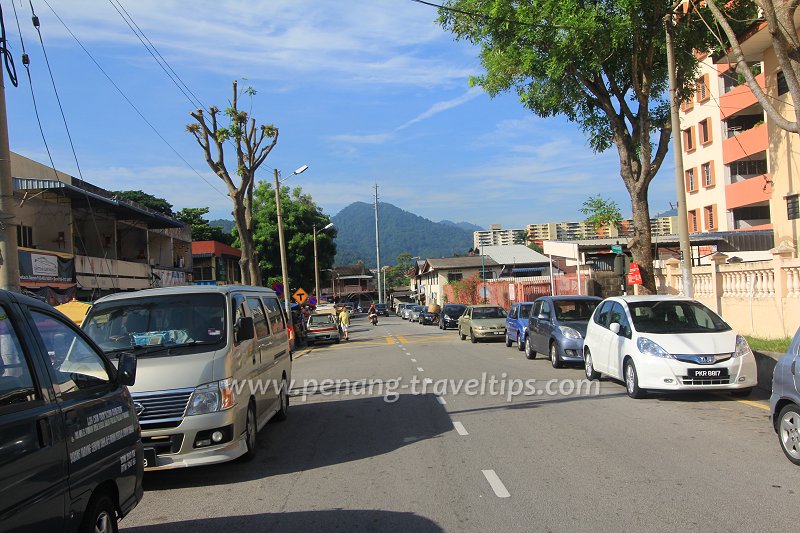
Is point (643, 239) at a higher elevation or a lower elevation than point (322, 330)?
higher

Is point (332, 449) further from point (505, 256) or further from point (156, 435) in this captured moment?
point (505, 256)

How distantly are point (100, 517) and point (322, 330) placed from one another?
28621 millimetres

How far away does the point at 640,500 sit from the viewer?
5.68m

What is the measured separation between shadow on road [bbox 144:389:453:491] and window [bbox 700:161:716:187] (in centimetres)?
3432

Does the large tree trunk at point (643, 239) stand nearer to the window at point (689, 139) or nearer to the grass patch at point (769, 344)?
the grass patch at point (769, 344)

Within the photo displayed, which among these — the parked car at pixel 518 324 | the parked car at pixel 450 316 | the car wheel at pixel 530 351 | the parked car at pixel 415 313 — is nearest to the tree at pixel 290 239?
the parked car at pixel 415 313

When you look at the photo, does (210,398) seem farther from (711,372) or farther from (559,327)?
(559,327)

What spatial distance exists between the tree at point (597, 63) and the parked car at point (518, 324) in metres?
4.23

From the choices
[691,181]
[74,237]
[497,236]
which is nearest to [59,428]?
[74,237]

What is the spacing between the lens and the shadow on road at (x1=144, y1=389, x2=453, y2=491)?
7.17 metres

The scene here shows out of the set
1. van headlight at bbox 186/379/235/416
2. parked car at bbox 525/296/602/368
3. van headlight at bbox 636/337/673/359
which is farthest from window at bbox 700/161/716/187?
van headlight at bbox 186/379/235/416

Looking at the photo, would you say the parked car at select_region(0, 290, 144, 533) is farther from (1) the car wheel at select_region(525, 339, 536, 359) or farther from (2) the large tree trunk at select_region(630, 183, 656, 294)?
(2) the large tree trunk at select_region(630, 183, 656, 294)

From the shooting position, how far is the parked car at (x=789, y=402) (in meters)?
6.54

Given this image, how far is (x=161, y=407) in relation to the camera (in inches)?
257
